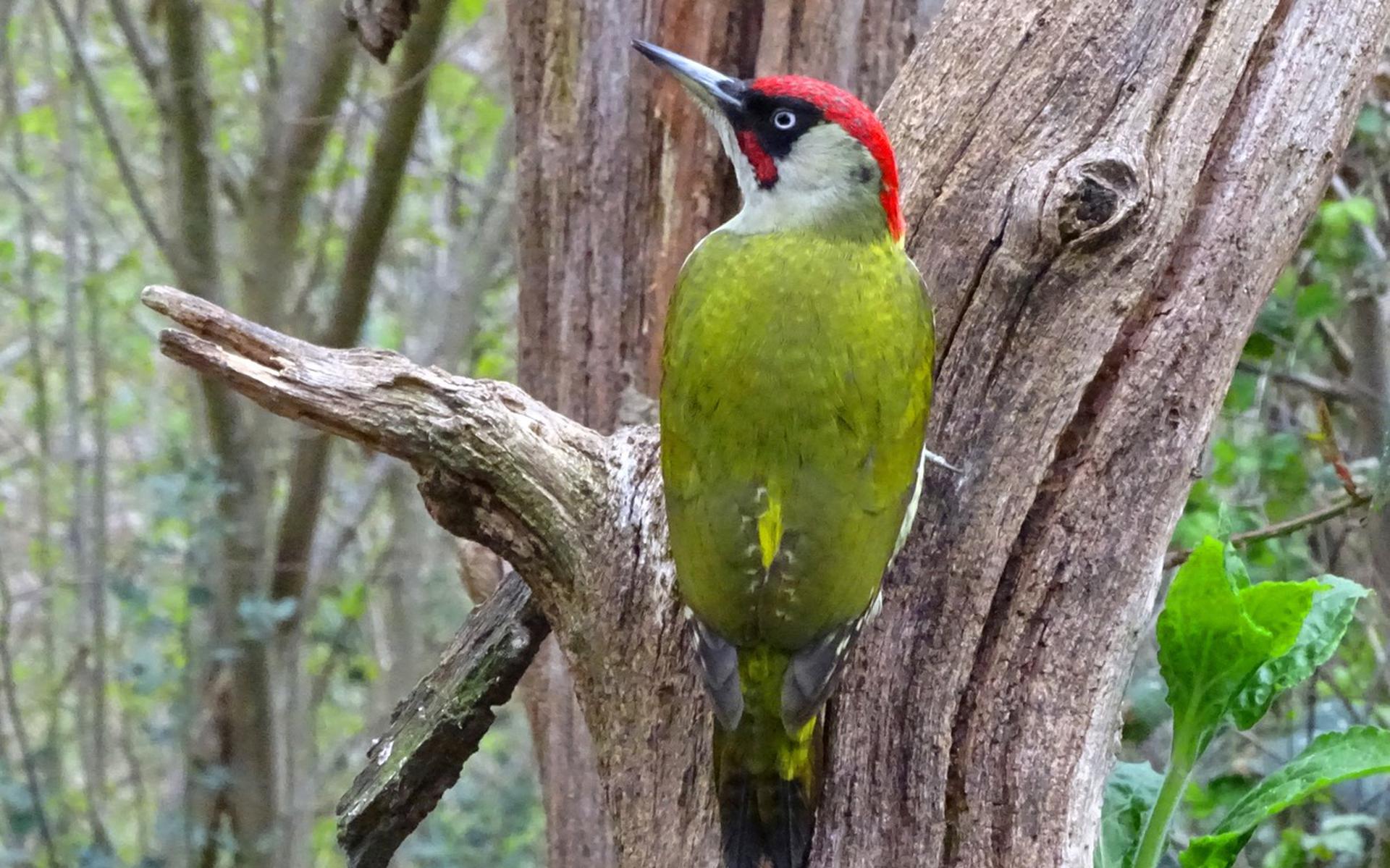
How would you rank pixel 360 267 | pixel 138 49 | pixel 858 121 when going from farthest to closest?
pixel 360 267 → pixel 138 49 → pixel 858 121

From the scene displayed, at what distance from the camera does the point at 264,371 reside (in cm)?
176

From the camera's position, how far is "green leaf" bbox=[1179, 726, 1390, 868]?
181 centimetres

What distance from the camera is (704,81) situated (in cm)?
229

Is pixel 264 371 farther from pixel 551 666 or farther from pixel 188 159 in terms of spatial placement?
pixel 188 159

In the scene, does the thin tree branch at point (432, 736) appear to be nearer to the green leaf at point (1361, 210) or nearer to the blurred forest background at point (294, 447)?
the blurred forest background at point (294, 447)

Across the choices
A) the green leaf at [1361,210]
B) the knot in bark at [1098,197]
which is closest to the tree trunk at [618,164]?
the knot in bark at [1098,197]

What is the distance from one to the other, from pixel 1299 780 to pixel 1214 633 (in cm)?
27

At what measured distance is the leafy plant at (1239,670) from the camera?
5.96ft

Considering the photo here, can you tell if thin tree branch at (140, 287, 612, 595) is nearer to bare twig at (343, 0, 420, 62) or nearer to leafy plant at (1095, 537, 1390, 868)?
leafy plant at (1095, 537, 1390, 868)

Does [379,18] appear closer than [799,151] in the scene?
No

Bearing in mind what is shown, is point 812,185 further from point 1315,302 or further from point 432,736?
point 1315,302

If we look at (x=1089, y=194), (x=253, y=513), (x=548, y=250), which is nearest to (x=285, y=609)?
(x=253, y=513)

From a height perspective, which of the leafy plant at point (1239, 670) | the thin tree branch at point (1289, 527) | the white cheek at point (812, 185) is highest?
the white cheek at point (812, 185)

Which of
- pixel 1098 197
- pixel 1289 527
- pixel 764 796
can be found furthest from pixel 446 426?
pixel 1289 527
